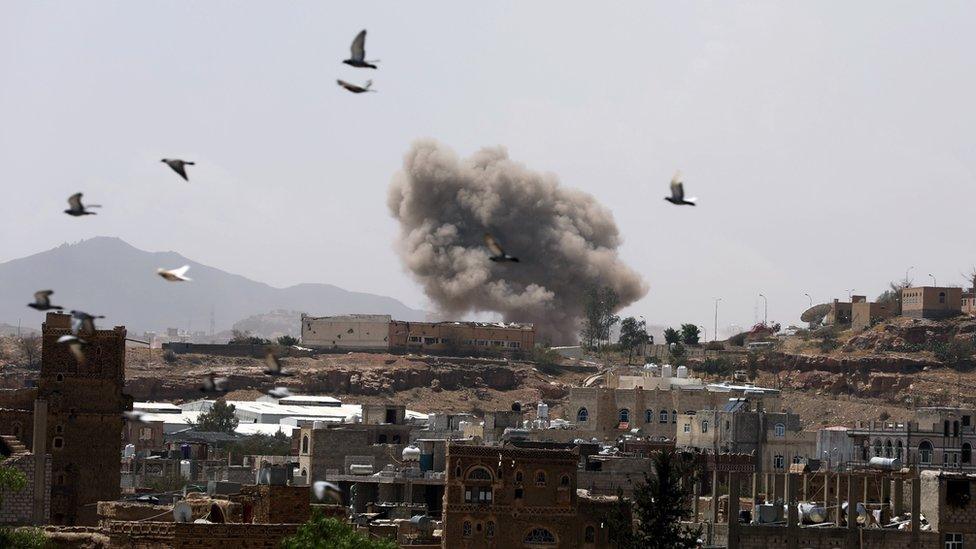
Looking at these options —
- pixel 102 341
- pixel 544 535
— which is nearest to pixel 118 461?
pixel 102 341

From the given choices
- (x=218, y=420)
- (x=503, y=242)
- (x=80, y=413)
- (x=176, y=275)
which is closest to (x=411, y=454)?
Result: (x=80, y=413)

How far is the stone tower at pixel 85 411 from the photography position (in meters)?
63.2

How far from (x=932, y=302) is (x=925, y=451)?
236 ft

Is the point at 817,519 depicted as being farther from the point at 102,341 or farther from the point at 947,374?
the point at 947,374

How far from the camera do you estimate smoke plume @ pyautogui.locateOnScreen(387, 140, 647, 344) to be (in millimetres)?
176750

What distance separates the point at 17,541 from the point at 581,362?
10863cm

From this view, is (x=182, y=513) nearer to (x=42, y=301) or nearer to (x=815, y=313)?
(x=42, y=301)

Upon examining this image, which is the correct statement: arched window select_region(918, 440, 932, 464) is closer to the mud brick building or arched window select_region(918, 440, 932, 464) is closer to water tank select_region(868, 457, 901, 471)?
water tank select_region(868, 457, 901, 471)

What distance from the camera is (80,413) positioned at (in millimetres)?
64250

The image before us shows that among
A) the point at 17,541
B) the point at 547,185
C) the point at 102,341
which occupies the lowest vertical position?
the point at 17,541

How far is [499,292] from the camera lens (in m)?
176

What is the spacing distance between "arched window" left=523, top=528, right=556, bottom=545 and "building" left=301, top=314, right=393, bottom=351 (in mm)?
95296

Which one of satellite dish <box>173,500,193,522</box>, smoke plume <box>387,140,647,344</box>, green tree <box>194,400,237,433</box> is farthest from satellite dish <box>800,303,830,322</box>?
satellite dish <box>173,500,193,522</box>

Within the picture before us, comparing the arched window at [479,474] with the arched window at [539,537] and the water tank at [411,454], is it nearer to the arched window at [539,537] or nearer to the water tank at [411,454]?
the arched window at [539,537]
